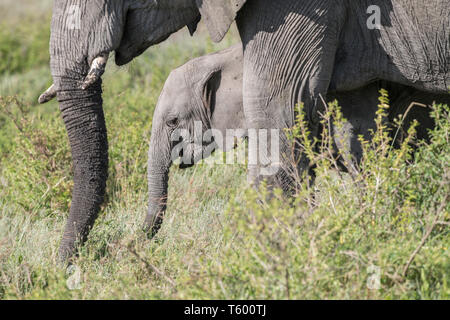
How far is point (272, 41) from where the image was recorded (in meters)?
4.61

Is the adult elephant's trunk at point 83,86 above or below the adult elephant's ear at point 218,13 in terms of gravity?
below

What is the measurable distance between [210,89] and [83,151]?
133 cm

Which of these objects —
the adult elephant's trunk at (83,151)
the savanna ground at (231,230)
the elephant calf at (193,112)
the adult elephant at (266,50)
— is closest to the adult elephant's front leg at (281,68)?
the adult elephant at (266,50)

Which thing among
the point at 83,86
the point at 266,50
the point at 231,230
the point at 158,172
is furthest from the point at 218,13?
the point at 158,172

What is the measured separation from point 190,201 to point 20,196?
62.4 inches

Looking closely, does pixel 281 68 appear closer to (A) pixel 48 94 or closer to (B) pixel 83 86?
(B) pixel 83 86

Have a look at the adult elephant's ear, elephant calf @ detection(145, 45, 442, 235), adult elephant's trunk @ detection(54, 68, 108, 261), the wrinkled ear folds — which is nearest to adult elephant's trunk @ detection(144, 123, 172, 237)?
elephant calf @ detection(145, 45, 442, 235)

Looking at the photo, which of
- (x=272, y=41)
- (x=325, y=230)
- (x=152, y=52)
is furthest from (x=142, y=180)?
(x=152, y=52)

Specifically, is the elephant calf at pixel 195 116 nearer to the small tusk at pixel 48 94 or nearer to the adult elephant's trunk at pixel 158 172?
the adult elephant's trunk at pixel 158 172

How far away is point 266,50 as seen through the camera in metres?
4.63

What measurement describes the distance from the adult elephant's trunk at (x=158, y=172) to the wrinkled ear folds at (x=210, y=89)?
394 millimetres

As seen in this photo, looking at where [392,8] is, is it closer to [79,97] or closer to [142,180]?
[79,97]

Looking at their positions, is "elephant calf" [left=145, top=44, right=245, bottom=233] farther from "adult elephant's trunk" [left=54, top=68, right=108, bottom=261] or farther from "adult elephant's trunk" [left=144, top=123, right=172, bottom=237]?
"adult elephant's trunk" [left=54, top=68, right=108, bottom=261]

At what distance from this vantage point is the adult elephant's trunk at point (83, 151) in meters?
4.80
